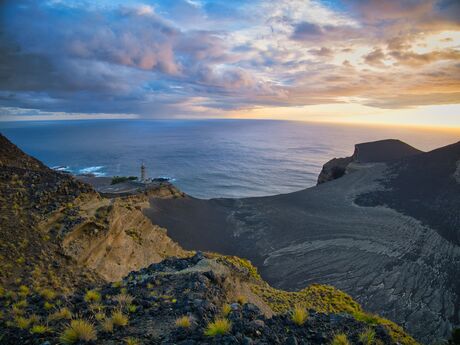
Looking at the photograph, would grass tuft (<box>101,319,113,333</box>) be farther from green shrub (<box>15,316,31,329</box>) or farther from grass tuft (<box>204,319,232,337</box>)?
grass tuft (<box>204,319,232,337</box>)

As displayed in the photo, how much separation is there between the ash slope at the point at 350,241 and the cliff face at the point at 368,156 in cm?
891

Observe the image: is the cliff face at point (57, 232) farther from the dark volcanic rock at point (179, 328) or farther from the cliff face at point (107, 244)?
the dark volcanic rock at point (179, 328)

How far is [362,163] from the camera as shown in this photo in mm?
58719

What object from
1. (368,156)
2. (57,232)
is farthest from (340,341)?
(368,156)

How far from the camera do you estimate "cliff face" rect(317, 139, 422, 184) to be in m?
60.0

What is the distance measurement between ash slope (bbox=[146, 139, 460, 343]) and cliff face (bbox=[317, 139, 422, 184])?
8914 mm

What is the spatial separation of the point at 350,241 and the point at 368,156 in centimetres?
3675

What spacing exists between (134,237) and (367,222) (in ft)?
90.3

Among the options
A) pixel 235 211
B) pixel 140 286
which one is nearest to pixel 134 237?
pixel 140 286

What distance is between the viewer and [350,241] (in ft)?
100

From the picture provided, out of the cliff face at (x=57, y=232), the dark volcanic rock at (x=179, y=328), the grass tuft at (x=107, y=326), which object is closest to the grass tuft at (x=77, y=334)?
the dark volcanic rock at (x=179, y=328)

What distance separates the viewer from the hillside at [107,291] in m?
5.88

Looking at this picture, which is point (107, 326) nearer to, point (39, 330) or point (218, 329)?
point (39, 330)

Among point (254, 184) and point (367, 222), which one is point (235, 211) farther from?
point (254, 184)
